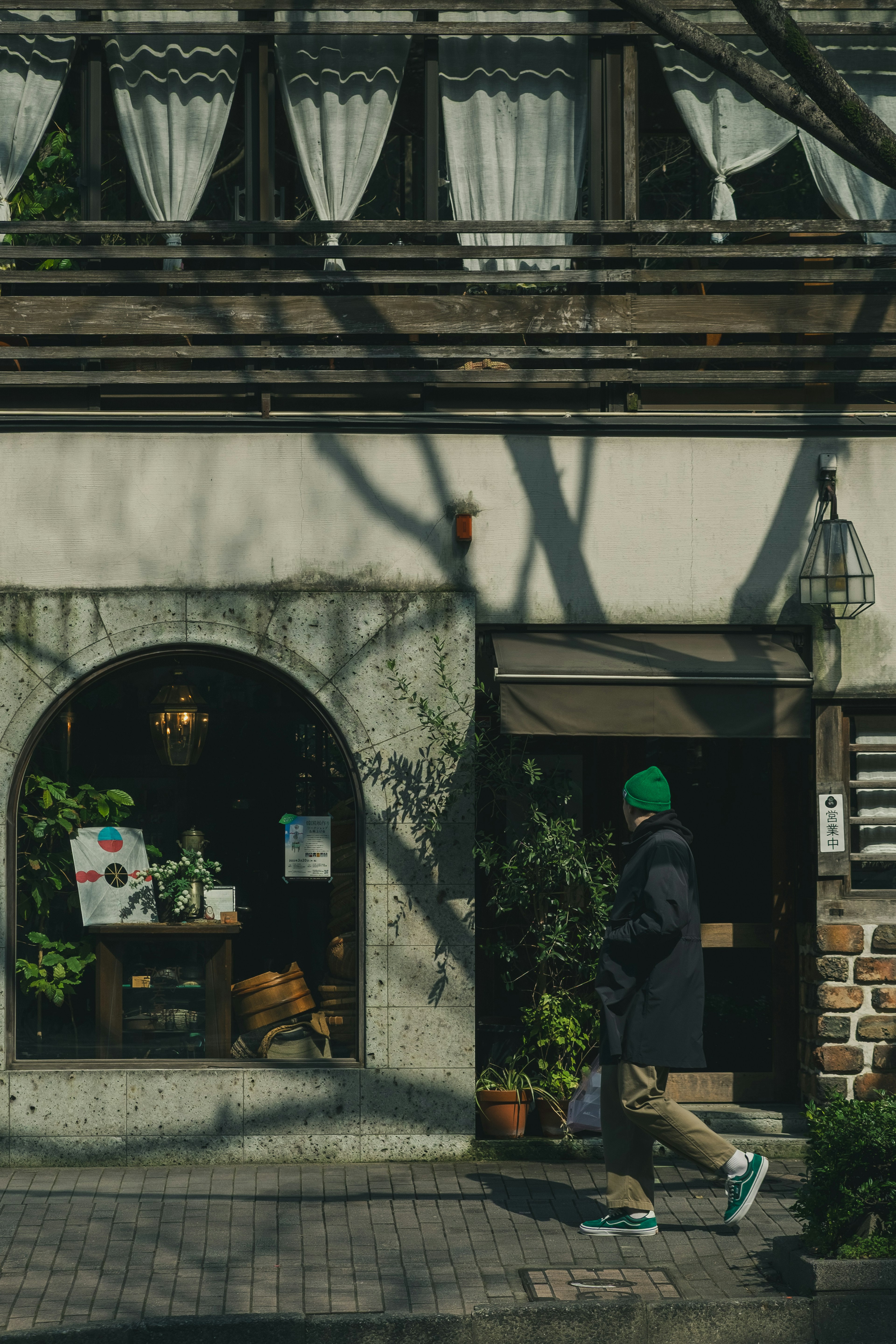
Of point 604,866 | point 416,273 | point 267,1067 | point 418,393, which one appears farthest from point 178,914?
point 416,273

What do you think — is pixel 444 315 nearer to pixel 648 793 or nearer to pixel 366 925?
pixel 648 793

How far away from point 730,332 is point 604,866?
3.26m

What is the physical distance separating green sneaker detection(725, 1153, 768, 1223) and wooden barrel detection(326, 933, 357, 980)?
2699 millimetres

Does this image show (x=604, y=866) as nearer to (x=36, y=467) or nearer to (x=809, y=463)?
(x=809, y=463)

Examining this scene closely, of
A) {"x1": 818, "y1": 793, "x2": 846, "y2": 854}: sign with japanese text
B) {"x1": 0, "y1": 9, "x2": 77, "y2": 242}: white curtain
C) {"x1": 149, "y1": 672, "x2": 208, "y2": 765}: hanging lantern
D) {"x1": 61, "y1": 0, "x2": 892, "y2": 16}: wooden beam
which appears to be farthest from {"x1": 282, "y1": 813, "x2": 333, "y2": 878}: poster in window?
{"x1": 61, "y1": 0, "x2": 892, "y2": 16}: wooden beam

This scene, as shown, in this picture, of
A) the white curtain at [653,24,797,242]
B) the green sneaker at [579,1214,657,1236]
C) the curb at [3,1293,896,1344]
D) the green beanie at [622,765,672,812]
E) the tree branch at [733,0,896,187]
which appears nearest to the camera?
the curb at [3,1293,896,1344]

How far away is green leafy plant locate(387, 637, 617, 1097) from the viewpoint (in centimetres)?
823

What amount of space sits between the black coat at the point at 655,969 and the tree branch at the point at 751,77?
3.16 m

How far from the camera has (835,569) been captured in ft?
27.8

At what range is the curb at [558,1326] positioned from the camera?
213 inches

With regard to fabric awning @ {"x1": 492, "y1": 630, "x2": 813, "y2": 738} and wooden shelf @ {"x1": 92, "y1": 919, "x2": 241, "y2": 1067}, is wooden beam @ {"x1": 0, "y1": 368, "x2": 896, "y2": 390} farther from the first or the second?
wooden shelf @ {"x1": 92, "y1": 919, "x2": 241, "y2": 1067}

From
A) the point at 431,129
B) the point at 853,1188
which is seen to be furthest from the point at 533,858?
the point at 431,129

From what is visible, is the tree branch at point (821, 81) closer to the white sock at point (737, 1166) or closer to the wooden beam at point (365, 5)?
the wooden beam at point (365, 5)

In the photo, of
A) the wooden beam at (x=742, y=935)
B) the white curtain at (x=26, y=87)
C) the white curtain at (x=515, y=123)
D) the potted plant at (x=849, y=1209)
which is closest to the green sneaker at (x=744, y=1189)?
the potted plant at (x=849, y=1209)
